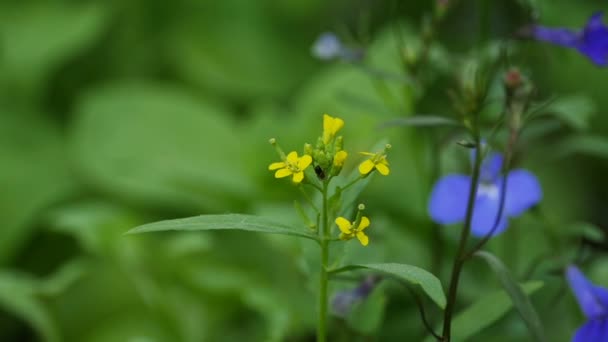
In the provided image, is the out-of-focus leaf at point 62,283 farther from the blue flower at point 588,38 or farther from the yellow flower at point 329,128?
the blue flower at point 588,38

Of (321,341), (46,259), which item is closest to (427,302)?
(321,341)

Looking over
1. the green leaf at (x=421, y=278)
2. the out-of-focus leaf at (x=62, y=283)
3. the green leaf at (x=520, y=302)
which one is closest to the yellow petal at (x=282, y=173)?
the green leaf at (x=421, y=278)

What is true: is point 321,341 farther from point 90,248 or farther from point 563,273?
point 90,248

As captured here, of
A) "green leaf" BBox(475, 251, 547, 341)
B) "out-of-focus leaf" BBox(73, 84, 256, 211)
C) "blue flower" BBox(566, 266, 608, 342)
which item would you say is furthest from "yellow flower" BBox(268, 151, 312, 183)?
"out-of-focus leaf" BBox(73, 84, 256, 211)

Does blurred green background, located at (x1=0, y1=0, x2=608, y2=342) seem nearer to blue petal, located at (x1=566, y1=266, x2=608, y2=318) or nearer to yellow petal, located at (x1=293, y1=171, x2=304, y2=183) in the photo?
blue petal, located at (x1=566, y1=266, x2=608, y2=318)

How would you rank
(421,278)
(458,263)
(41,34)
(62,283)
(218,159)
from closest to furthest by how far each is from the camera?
(421,278) < (458,263) < (62,283) < (218,159) < (41,34)

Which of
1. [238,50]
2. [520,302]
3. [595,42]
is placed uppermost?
[238,50]

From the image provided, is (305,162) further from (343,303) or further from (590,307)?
(590,307)

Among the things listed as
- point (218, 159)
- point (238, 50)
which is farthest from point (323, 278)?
point (238, 50)
